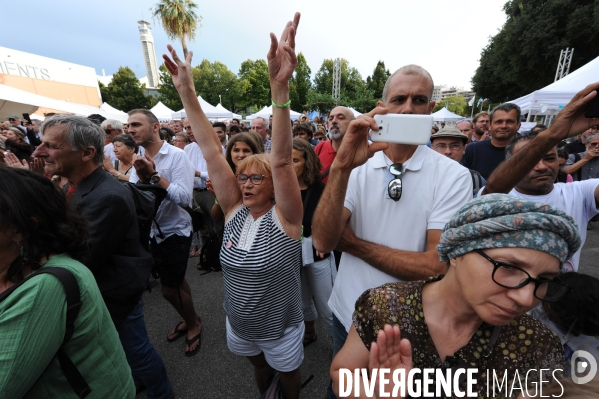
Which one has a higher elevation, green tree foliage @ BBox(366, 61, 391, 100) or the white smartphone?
green tree foliage @ BBox(366, 61, 391, 100)

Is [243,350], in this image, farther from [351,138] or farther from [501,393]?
[351,138]

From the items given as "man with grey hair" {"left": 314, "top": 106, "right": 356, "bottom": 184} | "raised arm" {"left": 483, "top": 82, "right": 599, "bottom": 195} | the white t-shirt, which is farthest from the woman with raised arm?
"man with grey hair" {"left": 314, "top": 106, "right": 356, "bottom": 184}

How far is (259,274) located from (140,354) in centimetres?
122

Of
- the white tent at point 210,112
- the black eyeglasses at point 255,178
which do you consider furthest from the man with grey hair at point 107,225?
the white tent at point 210,112

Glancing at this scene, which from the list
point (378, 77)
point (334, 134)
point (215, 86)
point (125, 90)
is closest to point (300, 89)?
point (215, 86)

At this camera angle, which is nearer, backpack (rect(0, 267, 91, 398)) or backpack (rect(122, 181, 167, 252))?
backpack (rect(0, 267, 91, 398))

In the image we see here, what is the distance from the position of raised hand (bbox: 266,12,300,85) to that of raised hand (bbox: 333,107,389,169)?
1.47 feet

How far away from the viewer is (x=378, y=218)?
147 centimetres

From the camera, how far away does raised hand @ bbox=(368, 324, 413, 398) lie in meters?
0.88

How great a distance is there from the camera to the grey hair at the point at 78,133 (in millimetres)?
1882

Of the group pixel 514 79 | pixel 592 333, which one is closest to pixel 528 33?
pixel 514 79

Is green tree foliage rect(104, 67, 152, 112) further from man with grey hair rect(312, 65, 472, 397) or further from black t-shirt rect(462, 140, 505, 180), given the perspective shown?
man with grey hair rect(312, 65, 472, 397)

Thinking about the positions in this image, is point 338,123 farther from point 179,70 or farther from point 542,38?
point 542,38

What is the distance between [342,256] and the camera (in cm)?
172
